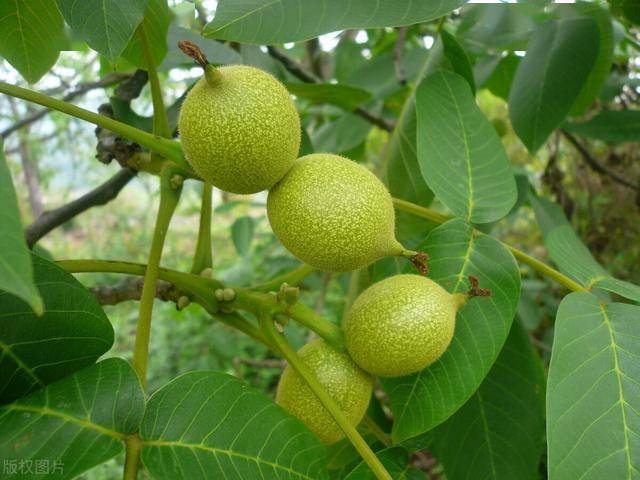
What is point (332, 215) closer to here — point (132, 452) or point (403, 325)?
point (403, 325)

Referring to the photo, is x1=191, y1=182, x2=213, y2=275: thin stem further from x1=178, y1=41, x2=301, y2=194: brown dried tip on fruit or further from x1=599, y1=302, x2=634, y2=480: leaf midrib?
x1=599, y1=302, x2=634, y2=480: leaf midrib

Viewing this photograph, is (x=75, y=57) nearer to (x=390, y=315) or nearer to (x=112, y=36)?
(x=112, y=36)

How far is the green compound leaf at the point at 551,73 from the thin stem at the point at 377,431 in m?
0.80

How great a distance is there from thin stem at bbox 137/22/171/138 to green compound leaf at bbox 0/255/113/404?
0.37 m

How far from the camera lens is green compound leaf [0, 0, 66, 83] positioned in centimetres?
105

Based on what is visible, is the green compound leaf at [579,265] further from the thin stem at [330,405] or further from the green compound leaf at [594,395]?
the thin stem at [330,405]

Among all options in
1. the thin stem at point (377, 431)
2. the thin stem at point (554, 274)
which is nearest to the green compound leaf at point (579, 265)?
the thin stem at point (554, 274)

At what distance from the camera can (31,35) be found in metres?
1.10

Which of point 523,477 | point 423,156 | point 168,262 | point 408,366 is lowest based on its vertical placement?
point 168,262

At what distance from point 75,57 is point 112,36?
3.52m

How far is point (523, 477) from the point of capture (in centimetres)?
113

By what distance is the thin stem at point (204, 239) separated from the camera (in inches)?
47.3

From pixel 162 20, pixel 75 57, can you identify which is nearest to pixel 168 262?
pixel 75 57

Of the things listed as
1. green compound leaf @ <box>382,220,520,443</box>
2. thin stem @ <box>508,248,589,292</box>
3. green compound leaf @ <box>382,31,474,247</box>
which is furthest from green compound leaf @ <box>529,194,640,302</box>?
green compound leaf @ <box>382,31,474,247</box>
